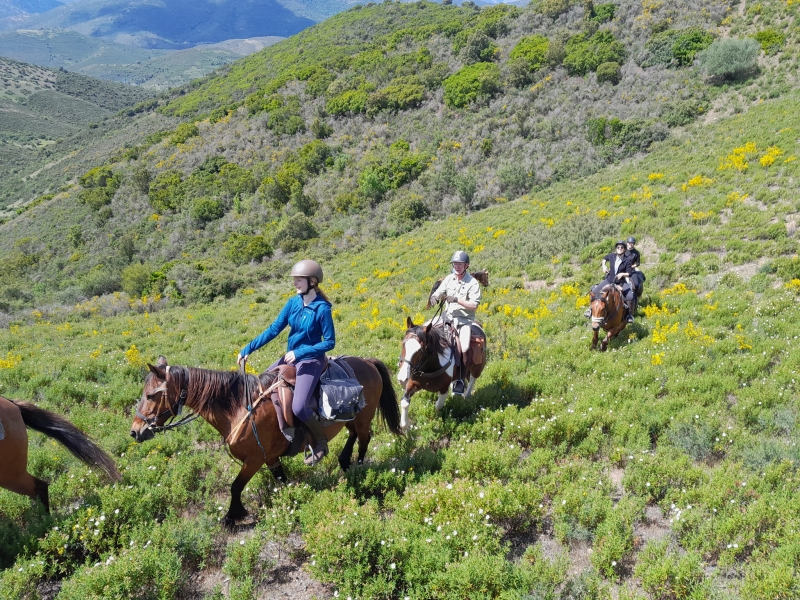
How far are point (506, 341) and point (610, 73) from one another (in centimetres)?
3400

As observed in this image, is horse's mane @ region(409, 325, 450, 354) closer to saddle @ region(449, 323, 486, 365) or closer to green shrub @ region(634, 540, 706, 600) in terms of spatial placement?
saddle @ region(449, 323, 486, 365)

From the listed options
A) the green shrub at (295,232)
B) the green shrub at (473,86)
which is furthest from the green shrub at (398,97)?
the green shrub at (295,232)

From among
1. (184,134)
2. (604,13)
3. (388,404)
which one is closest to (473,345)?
(388,404)

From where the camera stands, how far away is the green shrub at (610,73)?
1323 inches

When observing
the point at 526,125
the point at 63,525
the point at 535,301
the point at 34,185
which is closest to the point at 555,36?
the point at 526,125

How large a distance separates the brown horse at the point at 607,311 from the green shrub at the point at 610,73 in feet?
107

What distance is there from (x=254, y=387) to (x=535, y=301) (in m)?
9.51

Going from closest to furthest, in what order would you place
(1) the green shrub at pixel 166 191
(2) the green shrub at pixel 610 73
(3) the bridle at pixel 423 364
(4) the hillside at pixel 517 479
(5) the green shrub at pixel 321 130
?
(4) the hillside at pixel 517 479, (3) the bridle at pixel 423 364, (2) the green shrub at pixel 610 73, (1) the green shrub at pixel 166 191, (5) the green shrub at pixel 321 130

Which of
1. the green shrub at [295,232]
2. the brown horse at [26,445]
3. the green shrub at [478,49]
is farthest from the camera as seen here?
the green shrub at [478,49]

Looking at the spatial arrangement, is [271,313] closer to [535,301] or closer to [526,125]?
[535,301]

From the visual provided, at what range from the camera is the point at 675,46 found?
106 feet

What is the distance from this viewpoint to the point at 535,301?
41.1 ft

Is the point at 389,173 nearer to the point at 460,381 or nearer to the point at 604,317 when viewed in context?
the point at 604,317

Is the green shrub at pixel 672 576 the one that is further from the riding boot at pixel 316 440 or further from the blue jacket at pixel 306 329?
the blue jacket at pixel 306 329
